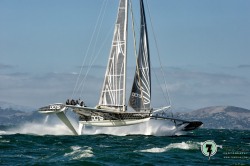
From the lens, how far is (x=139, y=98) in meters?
93.1

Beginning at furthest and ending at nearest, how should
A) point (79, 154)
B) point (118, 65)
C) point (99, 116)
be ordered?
point (99, 116) → point (118, 65) → point (79, 154)

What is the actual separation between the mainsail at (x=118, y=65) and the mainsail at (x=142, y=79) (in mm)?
3644

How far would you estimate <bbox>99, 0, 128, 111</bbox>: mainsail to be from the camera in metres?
89.6

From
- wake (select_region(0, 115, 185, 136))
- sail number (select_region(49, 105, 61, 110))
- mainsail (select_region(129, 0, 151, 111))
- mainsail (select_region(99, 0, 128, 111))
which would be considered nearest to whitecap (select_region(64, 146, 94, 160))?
sail number (select_region(49, 105, 61, 110))

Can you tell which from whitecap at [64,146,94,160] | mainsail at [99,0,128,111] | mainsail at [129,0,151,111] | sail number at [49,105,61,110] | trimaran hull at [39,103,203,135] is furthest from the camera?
mainsail at [129,0,151,111]

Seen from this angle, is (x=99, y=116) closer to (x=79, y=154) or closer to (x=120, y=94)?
(x=120, y=94)

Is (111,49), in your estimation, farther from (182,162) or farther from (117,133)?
(182,162)


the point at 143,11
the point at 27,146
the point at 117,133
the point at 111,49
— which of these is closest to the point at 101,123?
the point at 117,133

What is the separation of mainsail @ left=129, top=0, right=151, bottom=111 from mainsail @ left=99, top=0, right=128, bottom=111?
3.64 m

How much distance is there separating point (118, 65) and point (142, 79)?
5.06 meters

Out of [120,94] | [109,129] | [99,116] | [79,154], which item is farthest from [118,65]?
[79,154]

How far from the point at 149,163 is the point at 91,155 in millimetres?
6514

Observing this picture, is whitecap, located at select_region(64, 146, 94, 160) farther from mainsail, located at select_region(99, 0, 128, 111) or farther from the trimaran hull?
mainsail, located at select_region(99, 0, 128, 111)

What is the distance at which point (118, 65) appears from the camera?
296 feet
